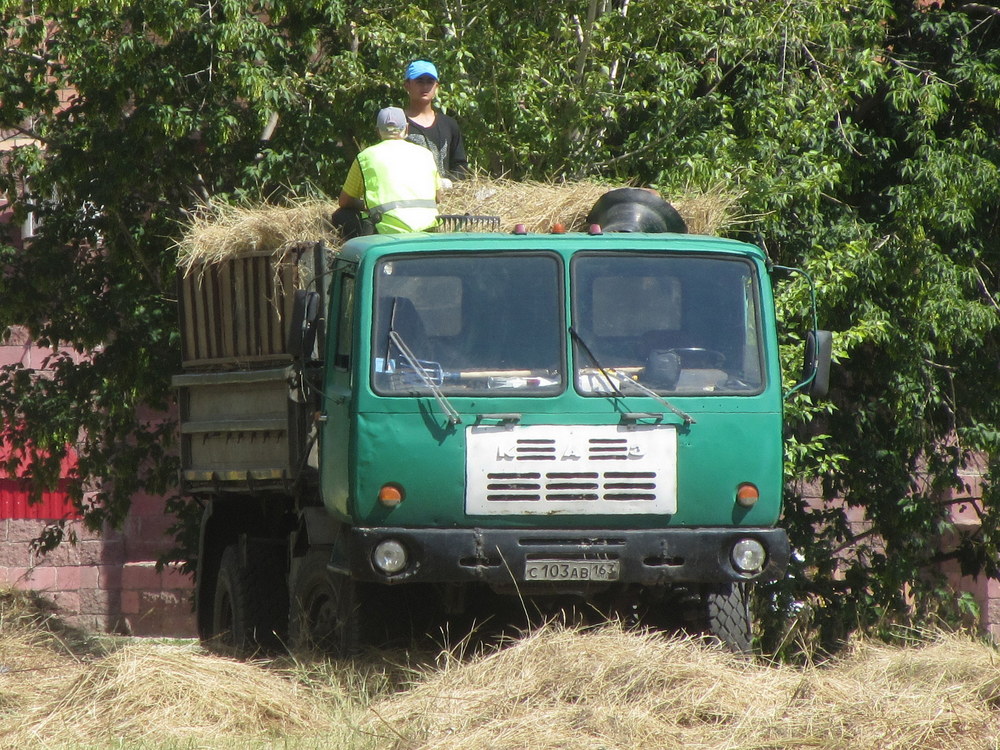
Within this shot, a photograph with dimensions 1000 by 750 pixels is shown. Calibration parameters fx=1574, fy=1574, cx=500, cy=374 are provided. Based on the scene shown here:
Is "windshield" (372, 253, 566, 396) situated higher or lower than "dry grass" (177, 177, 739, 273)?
lower

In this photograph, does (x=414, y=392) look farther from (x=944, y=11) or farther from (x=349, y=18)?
(x=944, y=11)

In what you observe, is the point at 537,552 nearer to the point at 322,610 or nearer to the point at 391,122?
the point at 322,610

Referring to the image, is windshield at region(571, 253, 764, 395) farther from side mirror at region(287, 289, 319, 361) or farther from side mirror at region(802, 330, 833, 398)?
side mirror at region(287, 289, 319, 361)

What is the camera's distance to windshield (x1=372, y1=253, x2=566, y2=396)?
696cm

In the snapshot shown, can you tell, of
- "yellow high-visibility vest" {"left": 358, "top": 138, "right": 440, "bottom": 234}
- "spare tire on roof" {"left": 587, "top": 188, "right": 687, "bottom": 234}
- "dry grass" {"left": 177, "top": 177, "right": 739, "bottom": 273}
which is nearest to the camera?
"spare tire on roof" {"left": 587, "top": 188, "right": 687, "bottom": 234}

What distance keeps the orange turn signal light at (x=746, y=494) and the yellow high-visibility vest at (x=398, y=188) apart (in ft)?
7.06

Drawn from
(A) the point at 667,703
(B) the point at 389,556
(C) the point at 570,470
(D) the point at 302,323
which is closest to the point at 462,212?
(D) the point at 302,323

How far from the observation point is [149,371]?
13.2 m

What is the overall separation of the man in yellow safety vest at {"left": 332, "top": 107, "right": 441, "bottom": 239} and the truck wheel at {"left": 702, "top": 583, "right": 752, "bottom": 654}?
2.33 metres

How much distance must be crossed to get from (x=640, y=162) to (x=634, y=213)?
3678 mm

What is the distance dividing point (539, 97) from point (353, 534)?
16.0 ft

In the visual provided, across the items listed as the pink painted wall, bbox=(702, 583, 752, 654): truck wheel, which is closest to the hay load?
bbox=(702, 583, 752, 654): truck wheel

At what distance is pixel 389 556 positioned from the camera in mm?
6840

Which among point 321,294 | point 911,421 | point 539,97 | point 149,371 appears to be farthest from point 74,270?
point 911,421
